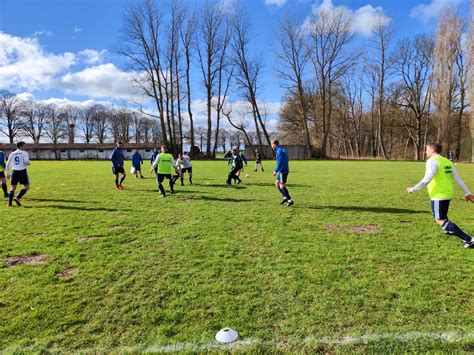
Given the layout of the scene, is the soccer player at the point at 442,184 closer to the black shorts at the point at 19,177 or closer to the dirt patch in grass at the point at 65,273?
the dirt patch in grass at the point at 65,273

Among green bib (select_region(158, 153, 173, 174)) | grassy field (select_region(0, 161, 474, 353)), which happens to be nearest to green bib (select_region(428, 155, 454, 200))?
grassy field (select_region(0, 161, 474, 353))

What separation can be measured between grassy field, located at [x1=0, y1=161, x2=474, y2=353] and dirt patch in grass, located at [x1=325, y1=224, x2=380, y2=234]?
0.07 meters

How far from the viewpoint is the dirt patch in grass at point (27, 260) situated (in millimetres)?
4895

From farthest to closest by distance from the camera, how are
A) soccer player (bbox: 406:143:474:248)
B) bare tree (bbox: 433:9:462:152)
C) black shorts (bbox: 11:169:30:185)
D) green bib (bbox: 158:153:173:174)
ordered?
bare tree (bbox: 433:9:462:152), green bib (bbox: 158:153:173:174), black shorts (bbox: 11:169:30:185), soccer player (bbox: 406:143:474:248)

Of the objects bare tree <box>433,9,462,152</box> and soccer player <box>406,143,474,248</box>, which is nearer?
soccer player <box>406,143,474,248</box>

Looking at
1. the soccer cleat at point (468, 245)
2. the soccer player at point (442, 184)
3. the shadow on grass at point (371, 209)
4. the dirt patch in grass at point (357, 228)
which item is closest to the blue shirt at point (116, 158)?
the shadow on grass at point (371, 209)

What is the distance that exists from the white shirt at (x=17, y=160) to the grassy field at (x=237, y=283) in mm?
2173

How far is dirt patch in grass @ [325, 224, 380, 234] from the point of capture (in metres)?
6.72

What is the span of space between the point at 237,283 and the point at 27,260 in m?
3.51

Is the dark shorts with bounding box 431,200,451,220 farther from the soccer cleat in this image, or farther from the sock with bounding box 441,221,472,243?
the soccer cleat

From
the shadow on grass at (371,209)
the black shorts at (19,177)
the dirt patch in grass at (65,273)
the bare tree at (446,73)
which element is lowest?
the dirt patch in grass at (65,273)

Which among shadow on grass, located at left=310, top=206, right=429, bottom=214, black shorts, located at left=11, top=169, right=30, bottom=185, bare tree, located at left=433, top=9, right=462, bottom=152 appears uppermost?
bare tree, located at left=433, top=9, right=462, bottom=152

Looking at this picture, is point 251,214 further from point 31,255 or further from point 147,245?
point 31,255

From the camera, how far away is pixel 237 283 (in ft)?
13.6
